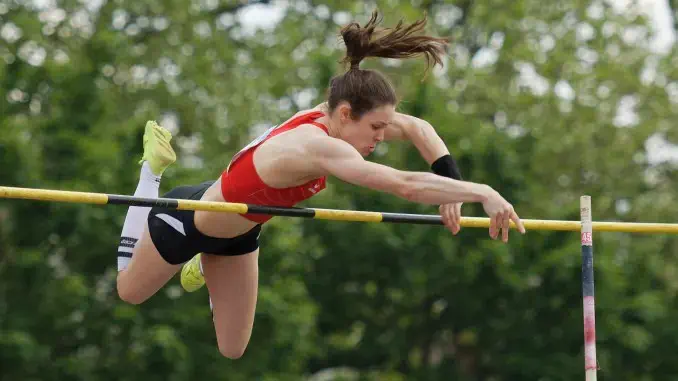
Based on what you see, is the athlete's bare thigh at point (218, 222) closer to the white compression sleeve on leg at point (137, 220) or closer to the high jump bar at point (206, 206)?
the high jump bar at point (206, 206)

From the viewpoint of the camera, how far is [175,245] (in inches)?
272

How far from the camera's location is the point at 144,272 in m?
7.06

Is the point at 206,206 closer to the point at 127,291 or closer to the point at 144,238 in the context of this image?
the point at 144,238

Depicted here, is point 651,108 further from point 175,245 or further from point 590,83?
point 175,245

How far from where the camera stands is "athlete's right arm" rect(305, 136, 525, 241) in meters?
5.91

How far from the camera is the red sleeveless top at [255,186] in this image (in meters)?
6.49

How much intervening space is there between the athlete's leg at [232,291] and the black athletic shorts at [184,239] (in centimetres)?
7

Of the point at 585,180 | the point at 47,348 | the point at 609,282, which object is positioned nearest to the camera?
the point at 47,348

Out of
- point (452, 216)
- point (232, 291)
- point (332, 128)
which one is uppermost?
point (332, 128)

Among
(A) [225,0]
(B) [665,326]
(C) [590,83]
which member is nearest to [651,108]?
(C) [590,83]

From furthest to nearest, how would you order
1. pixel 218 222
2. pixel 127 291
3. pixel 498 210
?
1. pixel 127 291
2. pixel 218 222
3. pixel 498 210

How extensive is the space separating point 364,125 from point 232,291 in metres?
1.31

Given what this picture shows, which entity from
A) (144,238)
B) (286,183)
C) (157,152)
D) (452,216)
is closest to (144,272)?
(144,238)

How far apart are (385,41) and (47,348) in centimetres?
1346
